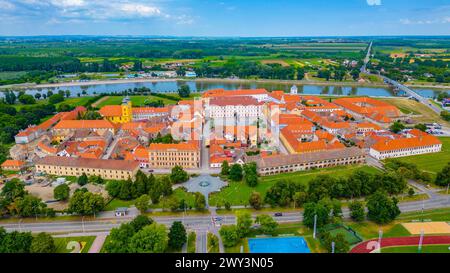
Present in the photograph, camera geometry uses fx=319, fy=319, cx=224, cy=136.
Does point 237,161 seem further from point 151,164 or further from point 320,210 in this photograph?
→ point 320,210

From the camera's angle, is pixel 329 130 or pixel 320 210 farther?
pixel 329 130

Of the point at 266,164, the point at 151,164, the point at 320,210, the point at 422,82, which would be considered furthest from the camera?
the point at 422,82

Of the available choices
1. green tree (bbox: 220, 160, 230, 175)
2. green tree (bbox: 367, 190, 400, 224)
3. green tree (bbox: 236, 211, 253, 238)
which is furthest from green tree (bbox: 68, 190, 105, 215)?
green tree (bbox: 367, 190, 400, 224)

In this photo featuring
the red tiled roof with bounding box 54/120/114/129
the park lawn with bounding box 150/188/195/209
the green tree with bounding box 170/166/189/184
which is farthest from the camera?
the red tiled roof with bounding box 54/120/114/129

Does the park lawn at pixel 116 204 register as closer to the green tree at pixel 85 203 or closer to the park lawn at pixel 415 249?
the green tree at pixel 85 203

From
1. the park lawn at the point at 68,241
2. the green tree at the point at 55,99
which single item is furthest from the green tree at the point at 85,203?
the green tree at the point at 55,99

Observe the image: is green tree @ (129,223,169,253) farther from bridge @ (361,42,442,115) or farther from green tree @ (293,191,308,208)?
bridge @ (361,42,442,115)

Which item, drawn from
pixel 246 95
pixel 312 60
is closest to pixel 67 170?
pixel 246 95

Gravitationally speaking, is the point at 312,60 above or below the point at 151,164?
above
